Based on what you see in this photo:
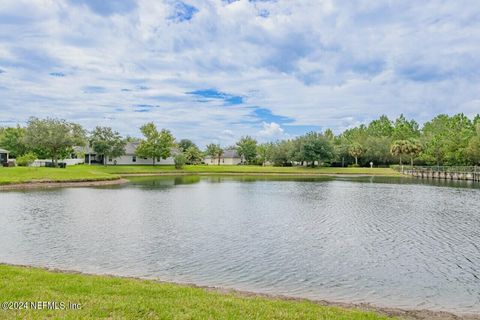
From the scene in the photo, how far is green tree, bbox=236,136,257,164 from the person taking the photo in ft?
412

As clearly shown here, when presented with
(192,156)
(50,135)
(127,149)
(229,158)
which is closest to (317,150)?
(192,156)

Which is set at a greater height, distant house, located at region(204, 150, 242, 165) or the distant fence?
distant house, located at region(204, 150, 242, 165)

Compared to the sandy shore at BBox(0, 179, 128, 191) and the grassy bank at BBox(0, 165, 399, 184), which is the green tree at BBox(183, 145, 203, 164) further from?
the sandy shore at BBox(0, 179, 128, 191)

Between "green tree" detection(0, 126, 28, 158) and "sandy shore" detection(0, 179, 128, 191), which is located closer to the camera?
"sandy shore" detection(0, 179, 128, 191)

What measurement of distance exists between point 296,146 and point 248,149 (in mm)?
27394

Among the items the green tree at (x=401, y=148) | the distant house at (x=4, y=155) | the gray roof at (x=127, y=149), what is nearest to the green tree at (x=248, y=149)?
the gray roof at (x=127, y=149)

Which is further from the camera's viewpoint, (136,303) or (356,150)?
(356,150)

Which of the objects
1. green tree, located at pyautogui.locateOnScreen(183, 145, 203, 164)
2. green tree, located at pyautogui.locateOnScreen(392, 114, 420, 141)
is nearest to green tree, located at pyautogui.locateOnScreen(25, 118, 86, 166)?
green tree, located at pyautogui.locateOnScreen(183, 145, 203, 164)

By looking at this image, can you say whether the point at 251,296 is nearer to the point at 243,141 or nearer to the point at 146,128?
the point at 146,128

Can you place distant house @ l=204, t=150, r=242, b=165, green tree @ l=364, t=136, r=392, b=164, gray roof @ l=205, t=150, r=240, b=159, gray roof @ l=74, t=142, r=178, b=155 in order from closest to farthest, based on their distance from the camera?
1. gray roof @ l=74, t=142, r=178, b=155
2. green tree @ l=364, t=136, r=392, b=164
3. distant house @ l=204, t=150, r=242, b=165
4. gray roof @ l=205, t=150, r=240, b=159

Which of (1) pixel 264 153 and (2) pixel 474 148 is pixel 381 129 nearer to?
(1) pixel 264 153

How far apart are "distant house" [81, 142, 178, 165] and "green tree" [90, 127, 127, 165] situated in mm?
3615

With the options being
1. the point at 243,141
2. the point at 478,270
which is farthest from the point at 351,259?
the point at 243,141

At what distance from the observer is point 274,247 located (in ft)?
55.3
